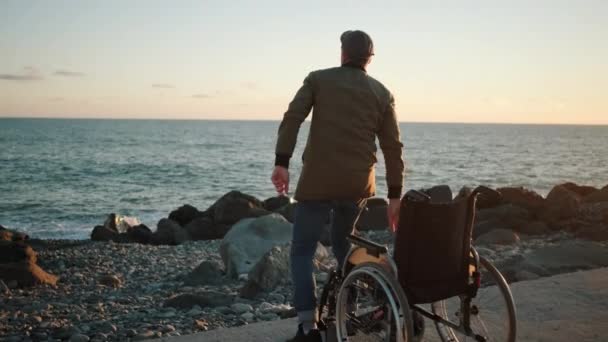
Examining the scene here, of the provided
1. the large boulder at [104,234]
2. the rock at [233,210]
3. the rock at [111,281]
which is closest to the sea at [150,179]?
the large boulder at [104,234]

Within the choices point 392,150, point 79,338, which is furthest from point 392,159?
point 79,338

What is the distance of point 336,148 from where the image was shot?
3582 millimetres

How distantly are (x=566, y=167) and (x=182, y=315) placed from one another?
143 feet

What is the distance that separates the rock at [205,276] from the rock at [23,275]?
2.08 meters

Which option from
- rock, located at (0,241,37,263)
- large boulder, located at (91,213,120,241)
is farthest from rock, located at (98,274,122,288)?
large boulder, located at (91,213,120,241)

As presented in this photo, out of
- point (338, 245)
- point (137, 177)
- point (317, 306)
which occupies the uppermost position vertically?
point (338, 245)

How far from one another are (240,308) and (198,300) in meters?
0.48

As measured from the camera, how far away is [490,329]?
3945 millimetres

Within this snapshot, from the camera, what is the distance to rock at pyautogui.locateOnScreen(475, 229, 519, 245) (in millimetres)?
11055

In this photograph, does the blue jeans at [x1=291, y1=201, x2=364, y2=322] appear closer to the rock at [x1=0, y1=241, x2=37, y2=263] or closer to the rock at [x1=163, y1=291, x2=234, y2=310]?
the rock at [x1=163, y1=291, x2=234, y2=310]

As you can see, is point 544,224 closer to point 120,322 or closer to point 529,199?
point 529,199

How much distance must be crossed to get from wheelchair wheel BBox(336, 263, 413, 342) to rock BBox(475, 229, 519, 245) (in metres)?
7.90

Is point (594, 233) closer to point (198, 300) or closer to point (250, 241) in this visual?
point (250, 241)

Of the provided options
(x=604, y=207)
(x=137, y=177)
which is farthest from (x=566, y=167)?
(x=604, y=207)
